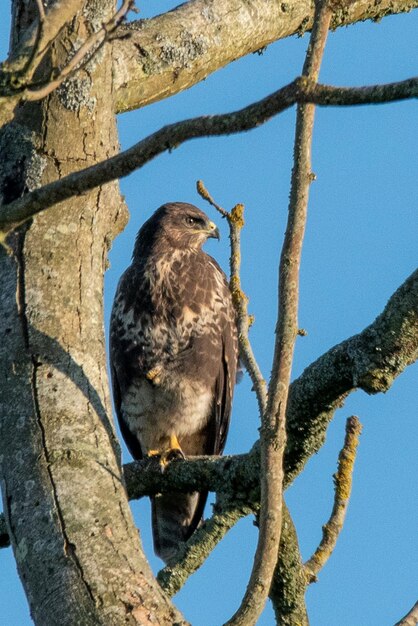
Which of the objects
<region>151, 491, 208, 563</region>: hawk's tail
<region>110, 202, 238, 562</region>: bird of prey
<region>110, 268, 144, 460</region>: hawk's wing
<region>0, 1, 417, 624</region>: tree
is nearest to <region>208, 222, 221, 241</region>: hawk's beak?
<region>110, 202, 238, 562</region>: bird of prey

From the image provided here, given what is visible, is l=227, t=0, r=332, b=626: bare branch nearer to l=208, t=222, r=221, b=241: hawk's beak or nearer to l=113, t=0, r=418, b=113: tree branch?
l=113, t=0, r=418, b=113: tree branch

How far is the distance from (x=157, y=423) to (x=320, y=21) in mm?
3957

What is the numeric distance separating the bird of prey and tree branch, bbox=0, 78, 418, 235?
3653mm

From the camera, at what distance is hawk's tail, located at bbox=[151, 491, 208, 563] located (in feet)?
20.7

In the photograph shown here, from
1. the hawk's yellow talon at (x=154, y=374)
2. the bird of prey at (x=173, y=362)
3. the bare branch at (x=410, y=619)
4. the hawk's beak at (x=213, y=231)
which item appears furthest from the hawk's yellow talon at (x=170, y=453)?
the bare branch at (x=410, y=619)

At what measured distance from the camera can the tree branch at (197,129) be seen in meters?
Answer: 2.17

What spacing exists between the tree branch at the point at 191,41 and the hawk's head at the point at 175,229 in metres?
2.02

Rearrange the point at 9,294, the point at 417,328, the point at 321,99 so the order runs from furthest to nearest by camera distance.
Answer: the point at 9,294
the point at 417,328
the point at 321,99

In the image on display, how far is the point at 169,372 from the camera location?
247 inches

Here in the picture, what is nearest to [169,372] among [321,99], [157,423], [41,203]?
[157,423]

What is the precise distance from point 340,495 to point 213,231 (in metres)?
3.82

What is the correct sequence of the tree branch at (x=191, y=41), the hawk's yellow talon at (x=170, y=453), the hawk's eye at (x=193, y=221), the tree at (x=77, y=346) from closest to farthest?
the tree at (x=77, y=346) < the tree branch at (x=191, y=41) < the hawk's yellow talon at (x=170, y=453) < the hawk's eye at (x=193, y=221)

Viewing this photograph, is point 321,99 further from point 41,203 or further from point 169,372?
point 169,372

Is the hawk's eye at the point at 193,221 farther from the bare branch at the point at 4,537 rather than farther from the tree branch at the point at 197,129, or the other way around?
the tree branch at the point at 197,129
